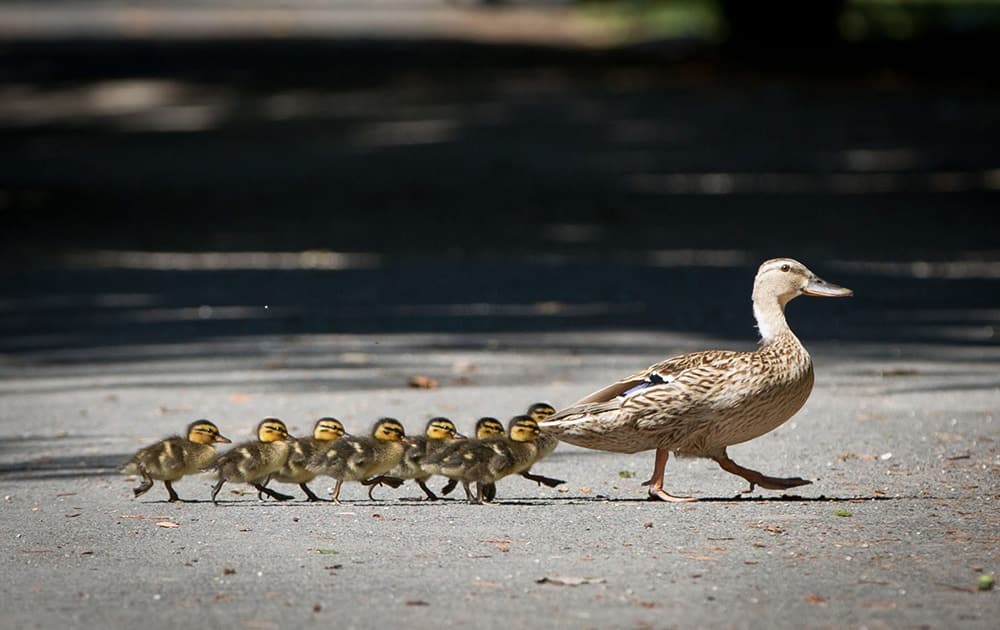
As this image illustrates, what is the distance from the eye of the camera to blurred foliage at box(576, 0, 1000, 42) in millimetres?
37594

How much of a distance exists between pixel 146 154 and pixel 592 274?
1192cm

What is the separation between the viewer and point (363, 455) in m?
Answer: 8.39

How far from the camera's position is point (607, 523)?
7.96 m

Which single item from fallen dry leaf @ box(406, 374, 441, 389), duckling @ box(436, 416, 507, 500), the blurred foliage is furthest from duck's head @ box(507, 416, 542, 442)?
the blurred foliage

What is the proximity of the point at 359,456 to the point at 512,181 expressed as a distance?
15448 millimetres

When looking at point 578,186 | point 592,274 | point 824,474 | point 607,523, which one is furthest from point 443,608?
point 578,186

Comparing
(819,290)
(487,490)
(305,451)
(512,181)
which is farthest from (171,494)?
(512,181)

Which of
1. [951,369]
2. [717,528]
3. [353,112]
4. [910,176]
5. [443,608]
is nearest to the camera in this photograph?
[443,608]

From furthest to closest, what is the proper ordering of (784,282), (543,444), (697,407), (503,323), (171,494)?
(503,323)
(784,282)
(171,494)
(543,444)
(697,407)

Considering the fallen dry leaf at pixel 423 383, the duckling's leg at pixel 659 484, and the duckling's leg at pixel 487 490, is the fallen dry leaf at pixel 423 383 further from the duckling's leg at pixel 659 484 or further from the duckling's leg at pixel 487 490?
the duckling's leg at pixel 659 484

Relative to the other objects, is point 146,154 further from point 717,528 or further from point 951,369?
point 717,528

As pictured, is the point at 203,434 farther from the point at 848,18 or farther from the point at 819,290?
the point at 848,18

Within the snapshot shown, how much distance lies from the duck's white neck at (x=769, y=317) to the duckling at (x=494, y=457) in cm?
120

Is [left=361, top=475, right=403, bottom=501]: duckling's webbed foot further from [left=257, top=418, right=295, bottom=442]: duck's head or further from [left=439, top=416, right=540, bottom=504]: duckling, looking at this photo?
[left=257, top=418, right=295, bottom=442]: duck's head
